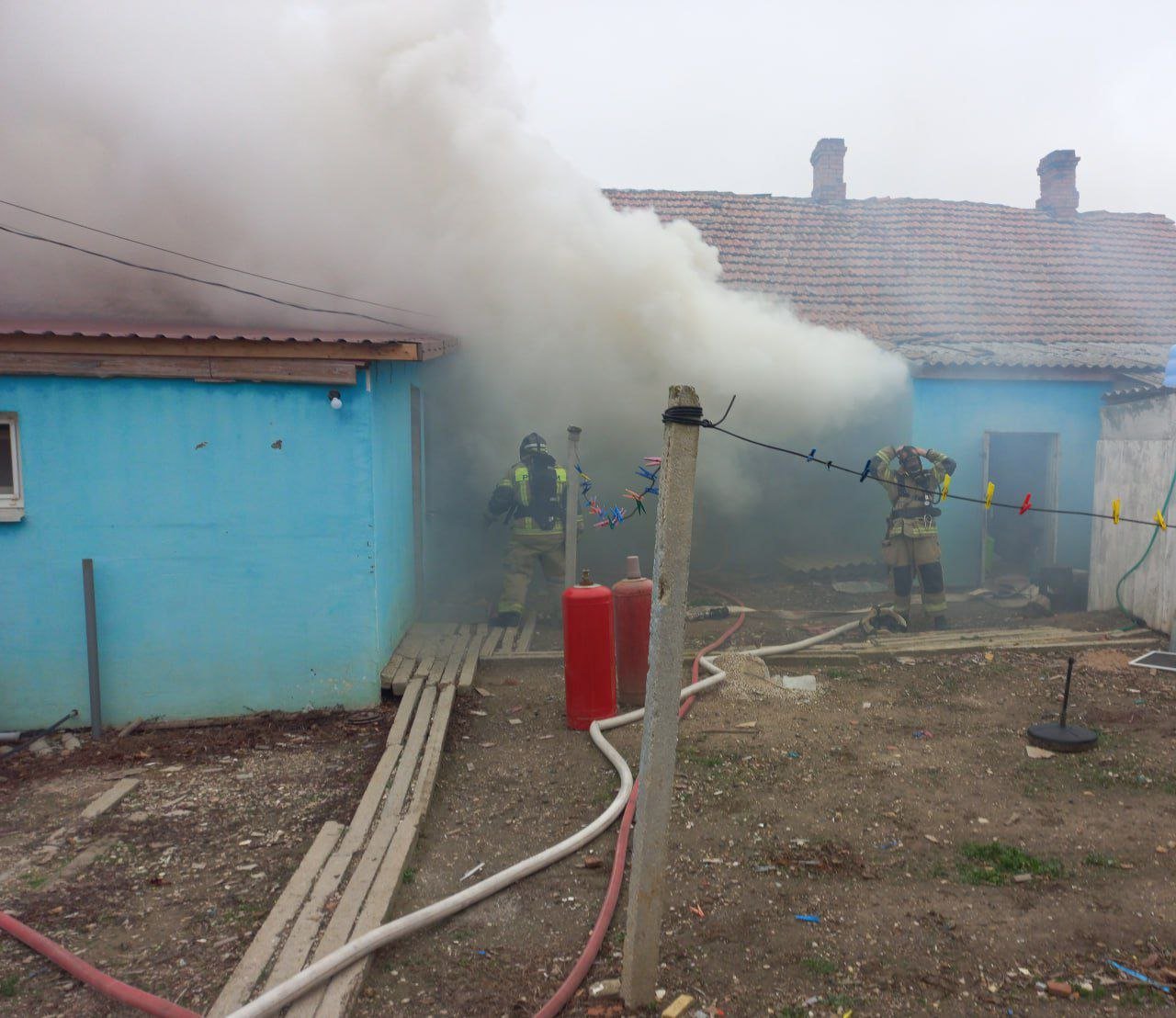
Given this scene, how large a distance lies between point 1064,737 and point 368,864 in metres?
4.13

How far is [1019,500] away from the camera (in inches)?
476

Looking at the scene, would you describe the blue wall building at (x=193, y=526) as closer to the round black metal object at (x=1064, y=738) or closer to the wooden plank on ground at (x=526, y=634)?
the wooden plank on ground at (x=526, y=634)

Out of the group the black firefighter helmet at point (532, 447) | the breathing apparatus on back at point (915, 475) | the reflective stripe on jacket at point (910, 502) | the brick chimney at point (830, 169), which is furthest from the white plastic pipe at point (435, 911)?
the brick chimney at point (830, 169)

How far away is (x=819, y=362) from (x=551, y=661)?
5.22m

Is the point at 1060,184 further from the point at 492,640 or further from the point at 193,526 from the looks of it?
the point at 193,526

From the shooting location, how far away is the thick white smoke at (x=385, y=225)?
8.87m

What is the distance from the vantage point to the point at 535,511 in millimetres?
8633

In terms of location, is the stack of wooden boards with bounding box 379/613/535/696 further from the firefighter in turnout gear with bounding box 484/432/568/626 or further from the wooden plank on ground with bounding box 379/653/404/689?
the firefighter in turnout gear with bounding box 484/432/568/626

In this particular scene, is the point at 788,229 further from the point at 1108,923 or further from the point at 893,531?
the point at 1108,923

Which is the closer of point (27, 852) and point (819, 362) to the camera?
point (27, 852)

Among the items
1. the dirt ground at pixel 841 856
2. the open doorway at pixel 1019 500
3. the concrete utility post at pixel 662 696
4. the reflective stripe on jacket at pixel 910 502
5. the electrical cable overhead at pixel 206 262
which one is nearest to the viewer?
the concrete utility post at pixel 662 696

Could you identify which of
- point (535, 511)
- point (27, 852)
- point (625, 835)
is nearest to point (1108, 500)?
point (535, 511)

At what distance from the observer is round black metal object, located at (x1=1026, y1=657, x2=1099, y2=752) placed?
5.17 metres

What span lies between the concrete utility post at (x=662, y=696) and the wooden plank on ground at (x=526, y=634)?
4901 mm
